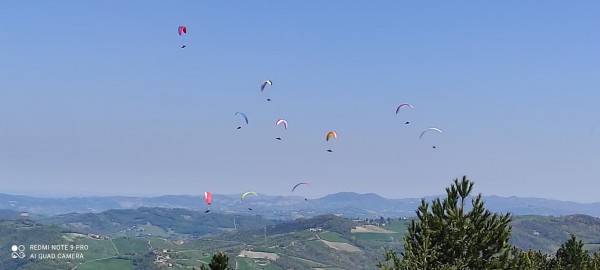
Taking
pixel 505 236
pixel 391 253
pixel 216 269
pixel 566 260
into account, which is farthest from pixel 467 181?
pixel 566 260

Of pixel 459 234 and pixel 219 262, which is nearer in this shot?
pixel 219 262

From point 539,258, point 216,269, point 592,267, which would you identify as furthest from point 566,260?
point 216,269

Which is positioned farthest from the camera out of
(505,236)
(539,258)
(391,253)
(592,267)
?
(539,258)

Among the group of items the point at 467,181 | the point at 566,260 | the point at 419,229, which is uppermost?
the point at 467,181

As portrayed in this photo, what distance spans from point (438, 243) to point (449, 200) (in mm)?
3542

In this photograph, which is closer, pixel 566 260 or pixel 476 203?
pixel 476 203

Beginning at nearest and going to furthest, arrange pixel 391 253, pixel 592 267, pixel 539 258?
pixel 391 253
pixel 592 267
pixel 539 258

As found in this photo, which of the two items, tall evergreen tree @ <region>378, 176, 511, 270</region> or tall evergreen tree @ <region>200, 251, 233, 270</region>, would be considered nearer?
tall evergreen tree @ <region>200, 251, 233, 270</region>

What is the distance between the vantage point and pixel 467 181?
45750 millimetres

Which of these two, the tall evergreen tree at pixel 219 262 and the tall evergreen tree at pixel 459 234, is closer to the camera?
the tall evergreen tree at pixel 219 262

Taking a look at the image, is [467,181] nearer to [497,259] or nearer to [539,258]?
[497,259]

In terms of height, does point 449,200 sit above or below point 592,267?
above

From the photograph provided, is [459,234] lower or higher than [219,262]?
higher

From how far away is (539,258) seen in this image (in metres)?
76.4
